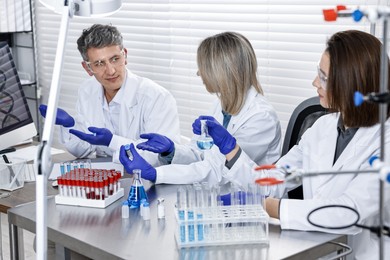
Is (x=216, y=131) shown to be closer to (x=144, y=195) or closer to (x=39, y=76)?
(x=144, y=195)

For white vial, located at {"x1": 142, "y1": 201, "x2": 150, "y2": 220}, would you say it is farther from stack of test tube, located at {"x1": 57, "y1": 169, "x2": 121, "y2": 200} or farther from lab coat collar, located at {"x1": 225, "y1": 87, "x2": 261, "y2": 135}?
lab coat collar, located at {"x1": 225, "y1": 87, "x2": 261, "y2": 135}

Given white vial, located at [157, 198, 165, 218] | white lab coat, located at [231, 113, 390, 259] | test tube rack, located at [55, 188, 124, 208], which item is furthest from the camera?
test tube rack, located at [55, 188, 124, 208]

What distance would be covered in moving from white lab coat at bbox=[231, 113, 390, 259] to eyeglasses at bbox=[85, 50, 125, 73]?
0.89 metres

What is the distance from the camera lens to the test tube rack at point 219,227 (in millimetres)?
1673

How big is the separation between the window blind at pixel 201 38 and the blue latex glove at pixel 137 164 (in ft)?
3.35

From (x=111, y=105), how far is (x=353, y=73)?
1382 mm

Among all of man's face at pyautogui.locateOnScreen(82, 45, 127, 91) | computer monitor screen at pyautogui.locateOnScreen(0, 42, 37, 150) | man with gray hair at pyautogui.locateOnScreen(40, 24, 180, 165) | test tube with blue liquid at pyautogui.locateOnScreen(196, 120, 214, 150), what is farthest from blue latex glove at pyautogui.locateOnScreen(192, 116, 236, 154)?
computer monitor screen at pyautogui.locateOnScreen(0, 42, 37, 150)

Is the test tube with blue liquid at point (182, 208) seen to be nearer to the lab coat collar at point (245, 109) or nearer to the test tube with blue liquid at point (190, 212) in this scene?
the test tube with blue liquid at point (190, 212)

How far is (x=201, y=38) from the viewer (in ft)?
11.1

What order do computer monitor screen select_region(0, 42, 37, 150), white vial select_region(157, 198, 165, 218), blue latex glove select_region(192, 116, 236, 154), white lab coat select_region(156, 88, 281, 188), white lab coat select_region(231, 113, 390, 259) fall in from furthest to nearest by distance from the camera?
1. computer monitor screen select_region(0, 42, 37, 150)
2. white lab coat select_region(156, 88, 281, 188)
3. blue latex glove select_region(192, 116, 236, 154)
4. white vial select_region(157, 198, 165, 218)
5. white lab coat select_region(231, 113, 390, 259)

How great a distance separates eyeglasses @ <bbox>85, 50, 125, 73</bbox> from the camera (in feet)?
9.20

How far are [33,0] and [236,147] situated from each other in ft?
8.23

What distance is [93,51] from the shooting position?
9.18ft

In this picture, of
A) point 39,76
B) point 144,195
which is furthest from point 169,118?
point 39,76
